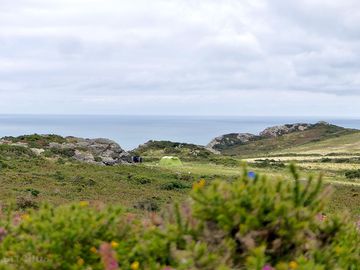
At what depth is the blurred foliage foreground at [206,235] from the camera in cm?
505

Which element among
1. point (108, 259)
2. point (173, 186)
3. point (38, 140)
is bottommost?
point (173, 186)

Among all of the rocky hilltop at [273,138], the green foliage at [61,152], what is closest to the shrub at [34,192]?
the green foliage at [61,152]

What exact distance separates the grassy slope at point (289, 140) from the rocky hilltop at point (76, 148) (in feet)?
129

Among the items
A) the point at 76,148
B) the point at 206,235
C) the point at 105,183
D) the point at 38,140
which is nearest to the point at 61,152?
the point at 76,148

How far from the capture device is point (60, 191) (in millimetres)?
26766

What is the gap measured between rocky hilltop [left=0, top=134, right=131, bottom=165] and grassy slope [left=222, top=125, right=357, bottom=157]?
39.3 meters

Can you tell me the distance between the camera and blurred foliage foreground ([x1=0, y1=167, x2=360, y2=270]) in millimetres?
5051

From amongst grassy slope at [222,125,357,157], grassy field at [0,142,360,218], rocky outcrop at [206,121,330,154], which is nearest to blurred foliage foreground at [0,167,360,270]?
grassy field at [0,142,360,218]

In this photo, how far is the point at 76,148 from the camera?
5400 centimetres

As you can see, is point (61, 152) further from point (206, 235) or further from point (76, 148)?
point (206, 235)

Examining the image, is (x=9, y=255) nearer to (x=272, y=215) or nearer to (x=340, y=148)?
(x=272, y=215)

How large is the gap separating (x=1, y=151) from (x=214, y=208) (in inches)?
1720

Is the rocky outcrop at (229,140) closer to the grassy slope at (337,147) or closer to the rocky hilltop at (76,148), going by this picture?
the grassy slope at (337,147)

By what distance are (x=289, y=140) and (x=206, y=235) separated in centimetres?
9758
